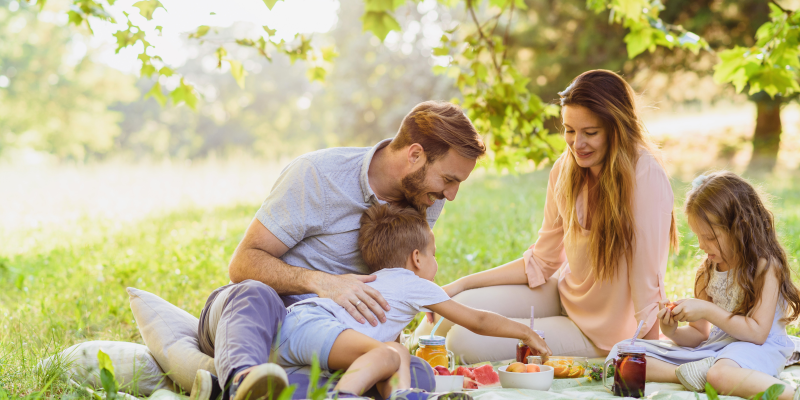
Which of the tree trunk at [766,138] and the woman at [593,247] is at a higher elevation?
the tree trunk at [766,138]

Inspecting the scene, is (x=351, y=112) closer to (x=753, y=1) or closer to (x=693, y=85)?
(x=693, y=85)

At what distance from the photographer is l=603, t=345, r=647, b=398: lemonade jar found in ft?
7.68

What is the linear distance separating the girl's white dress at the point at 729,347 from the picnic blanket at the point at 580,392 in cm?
11

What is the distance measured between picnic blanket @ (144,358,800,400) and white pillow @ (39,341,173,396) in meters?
0.22

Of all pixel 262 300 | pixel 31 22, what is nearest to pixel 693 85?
pixel 262 300

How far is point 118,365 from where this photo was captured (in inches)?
100

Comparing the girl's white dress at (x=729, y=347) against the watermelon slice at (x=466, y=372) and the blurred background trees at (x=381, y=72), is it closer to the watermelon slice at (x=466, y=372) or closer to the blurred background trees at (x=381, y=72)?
the watermelon slice at (x=466, y=372)

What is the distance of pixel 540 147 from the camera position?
4.75 meters

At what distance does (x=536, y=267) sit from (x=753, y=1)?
36.0 feet

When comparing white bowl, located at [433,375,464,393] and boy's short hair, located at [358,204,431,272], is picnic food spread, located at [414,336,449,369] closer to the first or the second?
white bowl, located at [433,375,464,393]

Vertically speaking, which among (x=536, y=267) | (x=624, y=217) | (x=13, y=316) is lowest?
(x=13, y=316)

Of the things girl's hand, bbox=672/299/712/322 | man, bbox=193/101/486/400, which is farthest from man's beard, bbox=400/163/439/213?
girl's hand, bbox=672/299/712/322

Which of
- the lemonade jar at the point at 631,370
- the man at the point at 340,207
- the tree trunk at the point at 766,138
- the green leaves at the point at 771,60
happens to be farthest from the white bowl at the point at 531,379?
the tree trunk at the point at 766,138

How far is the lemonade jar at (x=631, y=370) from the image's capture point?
2.34m
